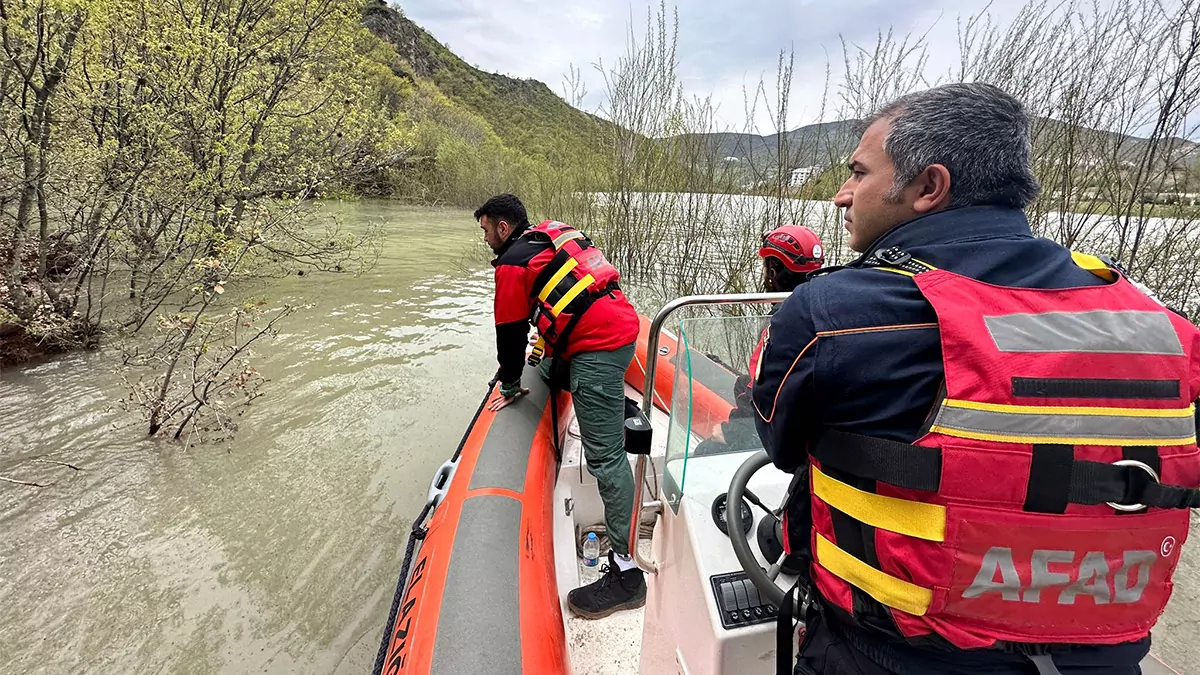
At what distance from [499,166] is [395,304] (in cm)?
1672

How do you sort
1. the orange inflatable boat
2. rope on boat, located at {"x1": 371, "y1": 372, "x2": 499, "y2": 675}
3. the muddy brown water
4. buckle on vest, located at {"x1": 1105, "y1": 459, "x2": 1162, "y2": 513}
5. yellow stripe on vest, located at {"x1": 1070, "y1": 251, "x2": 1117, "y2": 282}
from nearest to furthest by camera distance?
buckle on vest, located at {"x1": 1105, "y1": 459, "x2": 1162, "y2": 513}
yellow stripe on vest, located at {"x1": 1070, "y1": 251, "x2": 1117, "y2": 282}
the orange inflatable boat
rope on boat, located at {"x1": 371, "y1": 372, "x2": 499, "y2": 675}
the muddy brown water

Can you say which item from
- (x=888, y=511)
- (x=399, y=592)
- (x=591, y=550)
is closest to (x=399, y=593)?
(x=399, y=592)

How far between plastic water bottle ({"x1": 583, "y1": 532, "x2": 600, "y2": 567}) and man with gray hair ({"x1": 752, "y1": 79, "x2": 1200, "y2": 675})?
1.97 m

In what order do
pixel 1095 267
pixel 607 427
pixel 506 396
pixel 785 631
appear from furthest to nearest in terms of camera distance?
pixel 506 396 < pixel 607 427 < pixel 785 631 < pixel 1095 267

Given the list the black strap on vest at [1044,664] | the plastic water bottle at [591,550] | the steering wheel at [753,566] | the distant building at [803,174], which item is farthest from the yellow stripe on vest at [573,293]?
the distant building at [803,174]

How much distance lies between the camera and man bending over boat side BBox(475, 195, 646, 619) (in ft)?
8.30

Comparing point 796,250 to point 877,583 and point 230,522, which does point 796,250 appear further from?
point 230,522

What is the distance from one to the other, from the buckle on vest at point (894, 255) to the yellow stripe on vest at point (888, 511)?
335 millimetres

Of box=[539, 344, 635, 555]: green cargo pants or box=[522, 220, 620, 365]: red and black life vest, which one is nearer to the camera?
box=[539, 344, 635, 555]: green cargo pants

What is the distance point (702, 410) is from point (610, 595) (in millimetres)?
1184

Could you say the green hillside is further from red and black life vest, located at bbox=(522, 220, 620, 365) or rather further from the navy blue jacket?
the navy blue jacket

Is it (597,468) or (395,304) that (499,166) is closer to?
(395,304)

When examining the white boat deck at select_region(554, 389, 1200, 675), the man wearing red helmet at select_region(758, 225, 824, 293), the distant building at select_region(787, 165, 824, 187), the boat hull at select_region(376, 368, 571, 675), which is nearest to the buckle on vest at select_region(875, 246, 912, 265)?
the white boat deck at select_region(554, 389, 1200, 675)

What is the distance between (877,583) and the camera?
77 cm
